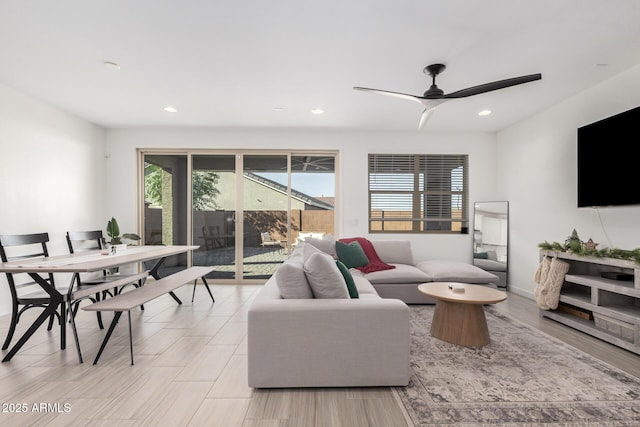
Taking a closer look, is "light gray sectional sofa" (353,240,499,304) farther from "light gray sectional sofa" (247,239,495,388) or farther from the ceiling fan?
the ceiling fan

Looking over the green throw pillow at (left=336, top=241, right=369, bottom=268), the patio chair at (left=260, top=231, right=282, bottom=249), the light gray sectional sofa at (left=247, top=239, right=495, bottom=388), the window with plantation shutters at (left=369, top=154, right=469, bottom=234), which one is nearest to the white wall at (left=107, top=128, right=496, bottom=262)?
the window with plantation shutters at (left=369, top=154, right=469, bottom=234)

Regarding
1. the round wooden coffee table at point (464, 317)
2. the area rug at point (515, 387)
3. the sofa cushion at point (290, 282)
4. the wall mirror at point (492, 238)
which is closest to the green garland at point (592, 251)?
the area rug at point (515, 387)

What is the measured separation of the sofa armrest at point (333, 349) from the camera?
6.14 feet

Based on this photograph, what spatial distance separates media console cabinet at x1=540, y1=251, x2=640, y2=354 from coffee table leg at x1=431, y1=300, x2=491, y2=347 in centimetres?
109

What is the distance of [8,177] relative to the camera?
3.32m

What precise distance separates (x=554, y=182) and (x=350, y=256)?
280cm

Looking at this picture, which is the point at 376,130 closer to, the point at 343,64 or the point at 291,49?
the point at 343,64

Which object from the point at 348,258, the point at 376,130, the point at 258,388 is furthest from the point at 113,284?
the point at 376,130

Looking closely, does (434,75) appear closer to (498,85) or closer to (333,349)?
(498,85)

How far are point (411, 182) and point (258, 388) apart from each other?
4.09 m

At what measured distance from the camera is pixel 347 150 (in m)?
4.98

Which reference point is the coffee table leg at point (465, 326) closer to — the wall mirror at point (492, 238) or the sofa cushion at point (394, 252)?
the sofa cushion at point (394, 252)

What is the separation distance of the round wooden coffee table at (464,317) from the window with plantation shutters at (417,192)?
8.02 ft

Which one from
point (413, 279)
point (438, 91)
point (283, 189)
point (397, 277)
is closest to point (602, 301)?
point (413, 279)
